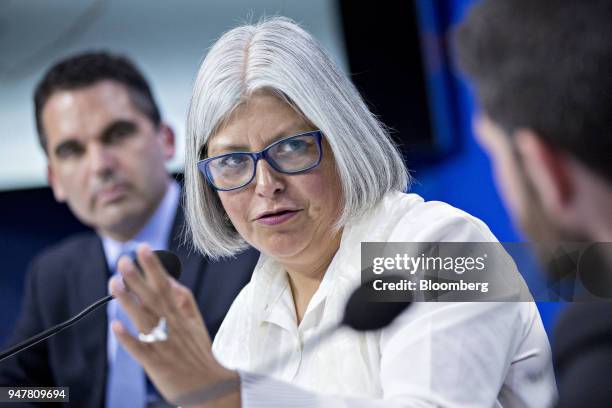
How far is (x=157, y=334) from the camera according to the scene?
2.82 ft

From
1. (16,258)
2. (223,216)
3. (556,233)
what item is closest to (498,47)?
(556,233)

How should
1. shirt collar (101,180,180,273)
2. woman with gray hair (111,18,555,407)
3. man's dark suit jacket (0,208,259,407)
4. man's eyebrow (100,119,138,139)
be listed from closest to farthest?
woman with gray hair (111,18,555,407) < man's dark suit jacket (0,208,259,407) < shirt collar (101,180,180,273) < man's eyebrow (100,119,138,139)

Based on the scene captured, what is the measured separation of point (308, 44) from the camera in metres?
1.17

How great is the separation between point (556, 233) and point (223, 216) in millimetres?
652

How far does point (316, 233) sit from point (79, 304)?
2.22 ft

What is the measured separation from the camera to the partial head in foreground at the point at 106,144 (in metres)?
1.69

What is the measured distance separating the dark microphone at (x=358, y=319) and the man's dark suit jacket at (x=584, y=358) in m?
0.19

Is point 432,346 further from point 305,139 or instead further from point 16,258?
point 16,258

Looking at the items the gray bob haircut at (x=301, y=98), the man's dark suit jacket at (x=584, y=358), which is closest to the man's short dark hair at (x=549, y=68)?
the man's dark suit jacket at (x=584, y=358)

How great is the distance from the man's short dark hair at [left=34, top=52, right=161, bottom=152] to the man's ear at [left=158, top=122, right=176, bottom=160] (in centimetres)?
2

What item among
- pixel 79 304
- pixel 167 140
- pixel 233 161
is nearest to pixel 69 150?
pixel 167 140

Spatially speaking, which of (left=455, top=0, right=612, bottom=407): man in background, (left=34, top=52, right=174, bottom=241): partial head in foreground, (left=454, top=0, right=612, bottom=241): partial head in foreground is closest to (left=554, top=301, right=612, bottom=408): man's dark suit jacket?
(left=455, top=0, right=612, bottom=407): man in background

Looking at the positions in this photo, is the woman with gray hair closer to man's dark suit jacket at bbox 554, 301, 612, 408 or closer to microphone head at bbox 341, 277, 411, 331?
microphone head at bbox 341, 277, 411, 331

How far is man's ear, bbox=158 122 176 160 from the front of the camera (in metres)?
1.75
